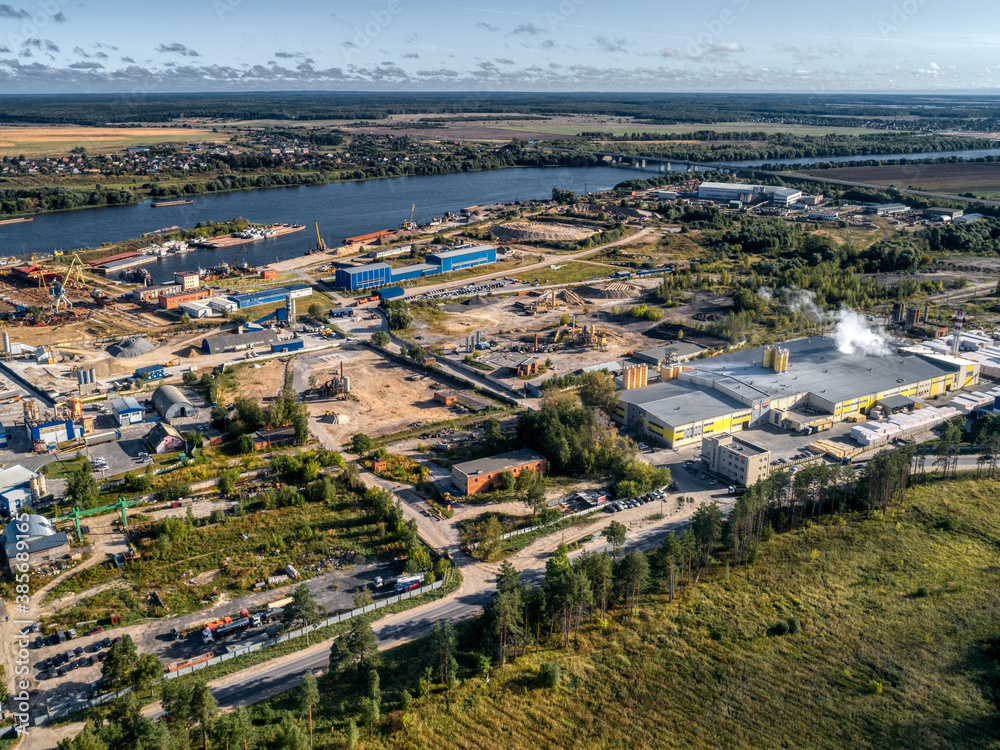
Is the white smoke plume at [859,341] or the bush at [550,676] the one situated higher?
the white smoke plume at [859,341]

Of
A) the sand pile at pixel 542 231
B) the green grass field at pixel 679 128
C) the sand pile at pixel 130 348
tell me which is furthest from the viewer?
the green grass field at pixel 679 128

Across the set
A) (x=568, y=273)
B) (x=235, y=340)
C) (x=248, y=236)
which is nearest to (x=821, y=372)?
(x=568, y=273)

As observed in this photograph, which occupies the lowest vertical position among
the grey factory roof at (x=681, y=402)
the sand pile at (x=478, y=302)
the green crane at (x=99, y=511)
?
the green crane at (x=99, y=511)

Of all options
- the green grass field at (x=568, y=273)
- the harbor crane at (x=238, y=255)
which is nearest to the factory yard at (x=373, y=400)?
the green grass field at (x=568, y=273)

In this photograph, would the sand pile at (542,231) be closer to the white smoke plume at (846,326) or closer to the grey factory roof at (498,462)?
the white smoke plume at (846,326)

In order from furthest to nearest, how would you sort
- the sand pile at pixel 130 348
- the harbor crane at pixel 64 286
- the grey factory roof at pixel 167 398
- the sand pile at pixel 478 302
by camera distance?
the sand pile at pixel 478 302
the harbor crane at pixel 64 286
the sand pile at pixel 130 348
the grey factory roof at pixel 167 398

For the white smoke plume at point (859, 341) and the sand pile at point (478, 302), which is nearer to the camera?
the white smoke plume at point (859, 341)

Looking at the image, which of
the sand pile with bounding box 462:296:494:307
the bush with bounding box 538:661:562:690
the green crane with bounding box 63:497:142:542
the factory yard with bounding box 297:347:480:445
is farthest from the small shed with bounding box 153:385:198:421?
the sand pile with bounding box 462:296:494:307
